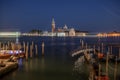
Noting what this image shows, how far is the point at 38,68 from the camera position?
20703 mm

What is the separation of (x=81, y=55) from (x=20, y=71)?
11.1 m

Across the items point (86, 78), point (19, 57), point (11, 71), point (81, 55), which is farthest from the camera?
point (81, 55)

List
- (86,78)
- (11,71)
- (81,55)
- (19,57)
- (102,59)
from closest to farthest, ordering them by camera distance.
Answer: (86,78)
(11,71)
(102,59)
(19,57)
(81,55)

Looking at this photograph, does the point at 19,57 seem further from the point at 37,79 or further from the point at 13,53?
the point at 37,79

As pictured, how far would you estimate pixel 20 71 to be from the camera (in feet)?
62.5

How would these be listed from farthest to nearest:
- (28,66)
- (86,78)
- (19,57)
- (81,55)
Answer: (81,55)
(19,57)
(28,66)
(86,78)

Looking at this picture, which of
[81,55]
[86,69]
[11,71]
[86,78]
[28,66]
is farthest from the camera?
[81,55]

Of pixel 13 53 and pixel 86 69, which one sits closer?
pixel 86 69

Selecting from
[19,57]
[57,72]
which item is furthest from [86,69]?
[19,57]

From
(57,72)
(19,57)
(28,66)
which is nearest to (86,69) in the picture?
(57,72)

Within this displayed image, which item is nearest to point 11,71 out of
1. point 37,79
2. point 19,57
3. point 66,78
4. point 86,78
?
point 37,79

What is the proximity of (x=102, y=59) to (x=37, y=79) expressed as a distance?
8628mm

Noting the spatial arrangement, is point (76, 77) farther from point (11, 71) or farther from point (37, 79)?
point (11, 71)

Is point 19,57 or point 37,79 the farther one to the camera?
point 19,57
